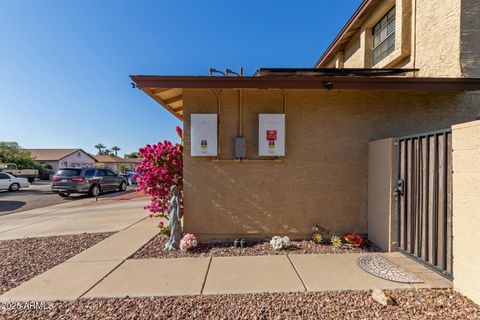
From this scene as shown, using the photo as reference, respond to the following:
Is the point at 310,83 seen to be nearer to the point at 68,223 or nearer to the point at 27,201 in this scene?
the point at 68,223

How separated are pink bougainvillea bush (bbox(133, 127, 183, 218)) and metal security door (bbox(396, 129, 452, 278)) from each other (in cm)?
455

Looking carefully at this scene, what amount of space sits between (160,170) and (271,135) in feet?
8.64

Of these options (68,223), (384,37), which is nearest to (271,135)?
(384,37)

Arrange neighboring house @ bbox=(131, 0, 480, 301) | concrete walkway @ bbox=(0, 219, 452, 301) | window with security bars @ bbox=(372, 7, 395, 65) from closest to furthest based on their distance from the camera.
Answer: concrete walkway @ bbox=(0, 219, 452, 301), neighboring house @ bbox=(131, 0, 480, 301), window with security bars @ bbox=(372, 7, 395, 65)

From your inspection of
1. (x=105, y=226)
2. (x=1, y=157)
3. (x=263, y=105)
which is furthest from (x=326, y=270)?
(x=1, y=157)

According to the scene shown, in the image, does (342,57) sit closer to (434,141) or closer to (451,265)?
(434,141)

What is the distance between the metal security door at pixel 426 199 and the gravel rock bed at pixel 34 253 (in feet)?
20.9

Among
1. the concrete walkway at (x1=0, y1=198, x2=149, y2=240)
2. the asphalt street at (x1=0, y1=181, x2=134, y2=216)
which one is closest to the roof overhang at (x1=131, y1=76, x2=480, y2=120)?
the concrete walkway at (x1=0, y1=198, x2=149, y2=240)

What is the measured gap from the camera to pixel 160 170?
4.98 meters

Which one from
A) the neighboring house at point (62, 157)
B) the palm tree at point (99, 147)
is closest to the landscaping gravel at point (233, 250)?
the neighboring house at point (62, 157)

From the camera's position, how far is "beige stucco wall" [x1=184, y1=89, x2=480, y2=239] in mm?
4719

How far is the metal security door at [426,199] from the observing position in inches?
126

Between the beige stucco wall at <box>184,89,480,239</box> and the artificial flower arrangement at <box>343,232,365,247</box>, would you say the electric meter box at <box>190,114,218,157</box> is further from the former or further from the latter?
the artificial flower arrangement at <box>343,232,365,247</box>

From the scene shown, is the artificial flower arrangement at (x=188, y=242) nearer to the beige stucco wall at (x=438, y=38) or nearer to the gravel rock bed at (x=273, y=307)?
the gravel rock bed at (x=273, y=307)
